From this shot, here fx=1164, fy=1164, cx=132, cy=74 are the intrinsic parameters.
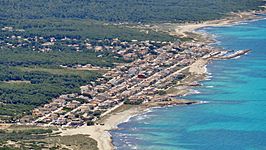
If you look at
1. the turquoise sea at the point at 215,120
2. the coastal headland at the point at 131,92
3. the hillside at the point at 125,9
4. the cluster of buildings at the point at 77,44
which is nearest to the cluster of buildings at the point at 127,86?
the coastal headland at the point at 131,92

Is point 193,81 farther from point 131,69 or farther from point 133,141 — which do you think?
point 133,141

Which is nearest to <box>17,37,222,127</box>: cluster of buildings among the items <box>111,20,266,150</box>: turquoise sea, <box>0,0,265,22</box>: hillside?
<box>111,20,266,150</box>: turquoise sea

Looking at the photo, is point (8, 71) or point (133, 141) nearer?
point (133, 141)

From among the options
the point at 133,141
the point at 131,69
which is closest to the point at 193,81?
the point at 131,69

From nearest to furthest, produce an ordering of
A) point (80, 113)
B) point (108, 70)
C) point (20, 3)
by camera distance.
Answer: point (80, 113) → point (108, 70) → point (20, 3)

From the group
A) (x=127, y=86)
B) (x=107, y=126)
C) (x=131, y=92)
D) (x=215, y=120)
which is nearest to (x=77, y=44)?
(x=127, y=86)

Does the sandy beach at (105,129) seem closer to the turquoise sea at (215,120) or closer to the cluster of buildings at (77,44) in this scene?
the turquoise sea at (215,120)

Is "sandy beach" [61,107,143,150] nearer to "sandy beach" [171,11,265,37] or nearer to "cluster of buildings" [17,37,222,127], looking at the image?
"cluster of buildings" [17,37,222,127]
